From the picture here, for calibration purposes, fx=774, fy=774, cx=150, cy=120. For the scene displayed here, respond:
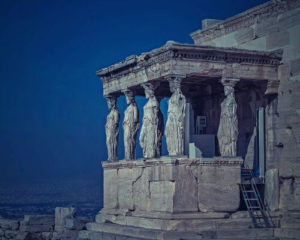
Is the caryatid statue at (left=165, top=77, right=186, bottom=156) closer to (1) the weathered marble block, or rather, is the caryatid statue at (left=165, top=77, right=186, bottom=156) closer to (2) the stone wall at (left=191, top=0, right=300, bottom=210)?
(1) the weathered marble block

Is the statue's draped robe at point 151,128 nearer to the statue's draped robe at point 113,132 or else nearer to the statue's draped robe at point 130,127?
the statue's draped robe at point 130,127

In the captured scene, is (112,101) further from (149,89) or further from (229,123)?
(229,123)

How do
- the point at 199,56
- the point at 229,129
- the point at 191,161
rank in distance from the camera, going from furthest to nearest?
the point at 229,129, the point at 199,56, the point at 191,161

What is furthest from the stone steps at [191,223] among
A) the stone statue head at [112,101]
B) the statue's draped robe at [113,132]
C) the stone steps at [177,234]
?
the stone statue head at [112,101]

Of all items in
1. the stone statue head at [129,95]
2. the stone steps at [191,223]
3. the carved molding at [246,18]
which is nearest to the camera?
the stone steps at [191,223]

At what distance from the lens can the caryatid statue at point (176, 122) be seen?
50.6ft

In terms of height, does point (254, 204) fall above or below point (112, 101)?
below

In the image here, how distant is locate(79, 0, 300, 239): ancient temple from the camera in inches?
607

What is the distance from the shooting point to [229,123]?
15977 mm

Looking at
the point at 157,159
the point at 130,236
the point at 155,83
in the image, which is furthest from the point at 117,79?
the point at 130,236

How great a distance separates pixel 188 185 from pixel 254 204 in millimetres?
1755

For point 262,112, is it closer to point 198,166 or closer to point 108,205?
point 198,166

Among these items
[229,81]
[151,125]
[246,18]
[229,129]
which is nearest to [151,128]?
[151,125]

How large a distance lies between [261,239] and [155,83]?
3.92 meters
